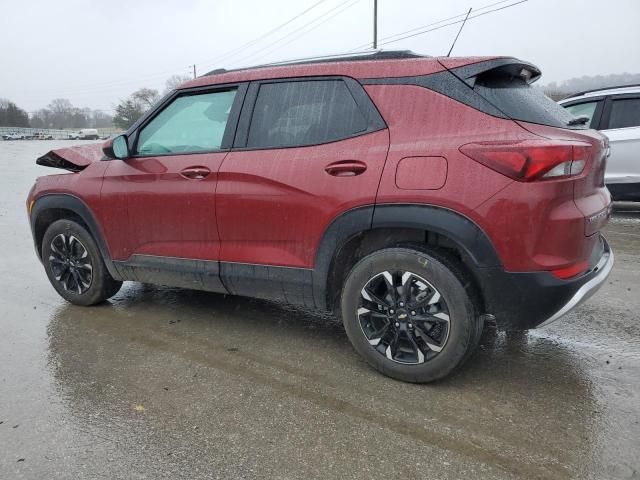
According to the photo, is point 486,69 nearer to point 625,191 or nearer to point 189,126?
point 189,126

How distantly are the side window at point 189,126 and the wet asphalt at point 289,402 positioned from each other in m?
1.35

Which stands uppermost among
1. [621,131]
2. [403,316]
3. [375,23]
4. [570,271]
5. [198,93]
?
[375,23]

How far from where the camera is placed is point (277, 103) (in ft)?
10.6

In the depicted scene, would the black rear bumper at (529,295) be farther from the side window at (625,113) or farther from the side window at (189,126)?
the side window at (625,113)

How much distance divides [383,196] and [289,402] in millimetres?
1232

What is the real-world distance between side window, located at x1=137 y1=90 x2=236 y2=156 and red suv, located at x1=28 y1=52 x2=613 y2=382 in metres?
0.01

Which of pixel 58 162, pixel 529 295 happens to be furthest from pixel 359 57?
pixel 58 162

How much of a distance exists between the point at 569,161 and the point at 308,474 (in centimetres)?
191

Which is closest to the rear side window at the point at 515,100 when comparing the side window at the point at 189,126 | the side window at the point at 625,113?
the side window at the point at 189,126

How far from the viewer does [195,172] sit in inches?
133

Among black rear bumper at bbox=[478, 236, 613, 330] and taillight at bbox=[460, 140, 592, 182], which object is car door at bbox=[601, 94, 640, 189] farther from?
taillight at bbox=[460, 140, 592, 182]

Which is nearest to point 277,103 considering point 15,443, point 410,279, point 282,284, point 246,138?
point 246,138

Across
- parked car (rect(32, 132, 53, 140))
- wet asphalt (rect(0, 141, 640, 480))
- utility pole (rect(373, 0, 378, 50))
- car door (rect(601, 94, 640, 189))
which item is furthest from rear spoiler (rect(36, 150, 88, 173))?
parked car (rect(32, 132, 53, 140))

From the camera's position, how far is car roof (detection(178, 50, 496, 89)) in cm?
279
